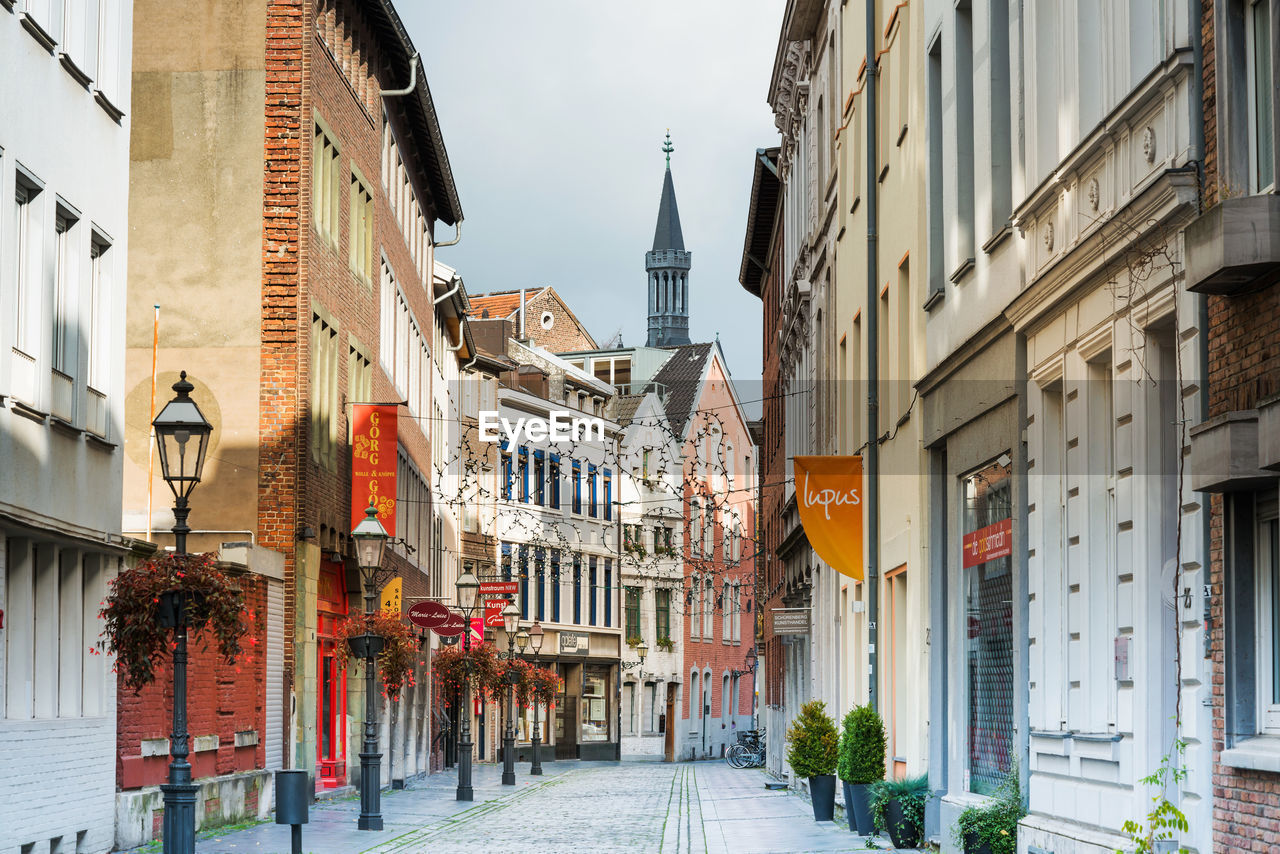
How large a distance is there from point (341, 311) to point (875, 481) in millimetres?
11620

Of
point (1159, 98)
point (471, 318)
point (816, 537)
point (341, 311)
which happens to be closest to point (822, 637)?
point (816, 537)

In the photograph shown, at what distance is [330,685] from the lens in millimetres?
31250

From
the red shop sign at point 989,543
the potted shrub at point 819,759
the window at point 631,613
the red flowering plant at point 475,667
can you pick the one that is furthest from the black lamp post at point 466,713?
the window at point 631,613

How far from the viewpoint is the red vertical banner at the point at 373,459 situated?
30750 millimetres

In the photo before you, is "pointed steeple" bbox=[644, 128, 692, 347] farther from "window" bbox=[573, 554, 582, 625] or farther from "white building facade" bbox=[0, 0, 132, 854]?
"white building facade" bbox=[0, 0, 132, 854]

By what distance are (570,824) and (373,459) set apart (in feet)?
28.3

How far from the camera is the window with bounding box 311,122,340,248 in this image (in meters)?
28.2

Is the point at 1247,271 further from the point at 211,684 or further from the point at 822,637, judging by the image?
the point at 822,637

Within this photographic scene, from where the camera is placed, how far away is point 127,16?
63.2ft

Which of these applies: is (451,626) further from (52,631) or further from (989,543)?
(989,543)

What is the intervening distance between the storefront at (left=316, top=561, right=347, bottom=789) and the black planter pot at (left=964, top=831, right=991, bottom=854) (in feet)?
53.2

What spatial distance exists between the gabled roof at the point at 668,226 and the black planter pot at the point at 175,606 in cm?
10783

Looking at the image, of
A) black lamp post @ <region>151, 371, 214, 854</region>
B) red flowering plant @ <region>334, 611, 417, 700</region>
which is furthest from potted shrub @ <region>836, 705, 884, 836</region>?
red flowering plant @ <region>334, 611, 417, 700</region>

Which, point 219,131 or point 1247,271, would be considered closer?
point 1247,271
